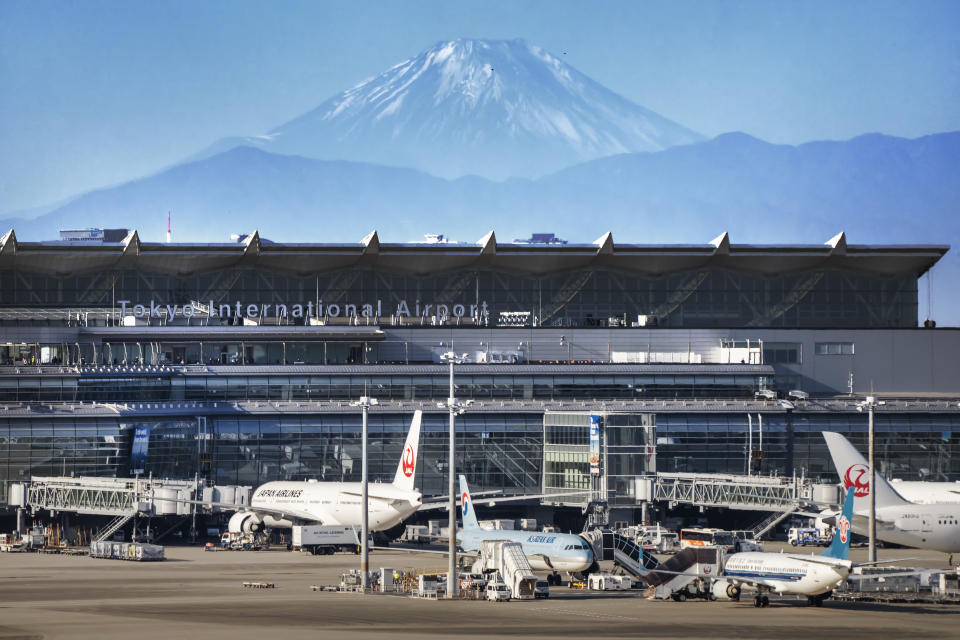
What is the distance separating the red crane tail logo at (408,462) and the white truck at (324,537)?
6798mm

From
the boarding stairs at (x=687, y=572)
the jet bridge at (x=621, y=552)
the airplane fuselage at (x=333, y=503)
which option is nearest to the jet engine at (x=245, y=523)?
the airplane fuselage at (x=333, y=503)

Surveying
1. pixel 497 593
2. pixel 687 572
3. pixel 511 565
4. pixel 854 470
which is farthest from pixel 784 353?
pixel 497 593

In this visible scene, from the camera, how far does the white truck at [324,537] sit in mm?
137000

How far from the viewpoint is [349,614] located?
295ft

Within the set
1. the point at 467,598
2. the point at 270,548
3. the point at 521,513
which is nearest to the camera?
the point at 467,598

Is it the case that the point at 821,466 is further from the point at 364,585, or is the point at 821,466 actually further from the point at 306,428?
the point at 364,585

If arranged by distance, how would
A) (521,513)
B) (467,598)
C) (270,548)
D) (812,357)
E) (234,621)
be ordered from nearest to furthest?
1. (234,621)
2. (467,598)
3. (270,548)
4. (521,513)
5. (812,357)

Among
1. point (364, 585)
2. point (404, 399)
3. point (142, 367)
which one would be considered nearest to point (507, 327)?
point (404, 399)

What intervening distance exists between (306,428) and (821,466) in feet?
186

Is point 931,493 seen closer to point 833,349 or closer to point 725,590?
point 725,590

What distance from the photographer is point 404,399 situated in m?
181

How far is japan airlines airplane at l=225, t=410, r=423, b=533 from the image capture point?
138 m

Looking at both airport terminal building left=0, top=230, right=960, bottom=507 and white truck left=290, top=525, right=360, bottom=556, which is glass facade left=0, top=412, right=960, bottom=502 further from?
white truck left=290, top=525, right=360, bottom=556

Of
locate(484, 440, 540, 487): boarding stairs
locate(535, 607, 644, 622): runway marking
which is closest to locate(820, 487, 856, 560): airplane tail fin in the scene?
locate(535, 607, 644, 622): runway marking
